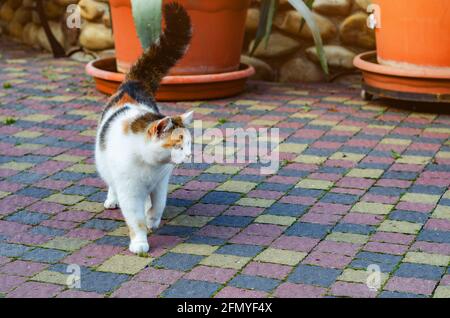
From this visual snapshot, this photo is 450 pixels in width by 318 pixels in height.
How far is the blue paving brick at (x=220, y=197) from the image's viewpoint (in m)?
3.75

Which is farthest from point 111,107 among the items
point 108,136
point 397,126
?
point 397,126

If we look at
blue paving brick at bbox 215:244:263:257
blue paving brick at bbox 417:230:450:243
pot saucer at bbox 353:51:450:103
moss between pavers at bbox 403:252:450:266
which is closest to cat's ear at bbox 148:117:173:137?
blue paving brick at bbox 215:244:263:257

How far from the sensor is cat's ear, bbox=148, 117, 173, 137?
290 centimetres

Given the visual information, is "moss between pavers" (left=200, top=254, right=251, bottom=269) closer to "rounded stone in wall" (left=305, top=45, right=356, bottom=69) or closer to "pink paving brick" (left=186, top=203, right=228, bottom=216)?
"pink paving brick" (left=186, top=203, right=228, bottom=216)

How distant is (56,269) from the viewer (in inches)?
118

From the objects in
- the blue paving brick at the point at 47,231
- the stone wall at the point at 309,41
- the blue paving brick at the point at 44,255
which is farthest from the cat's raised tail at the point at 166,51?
the stone wall at the point at 309,41

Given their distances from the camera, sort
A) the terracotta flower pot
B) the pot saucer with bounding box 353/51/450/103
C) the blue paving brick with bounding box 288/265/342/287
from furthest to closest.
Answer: the terracotta flower pot → the pot saucer with bounding box 353/51/450/103 → the blue paving brick with bounding box 288/265/342/287

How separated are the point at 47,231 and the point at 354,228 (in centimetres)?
131

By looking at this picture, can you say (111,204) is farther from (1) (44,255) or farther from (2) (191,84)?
(2) (191,84)

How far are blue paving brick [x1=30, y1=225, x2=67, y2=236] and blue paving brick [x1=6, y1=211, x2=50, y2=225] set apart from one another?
71 mm

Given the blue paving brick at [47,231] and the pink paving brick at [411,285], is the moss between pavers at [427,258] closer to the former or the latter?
the pink paving brick at [411,285]

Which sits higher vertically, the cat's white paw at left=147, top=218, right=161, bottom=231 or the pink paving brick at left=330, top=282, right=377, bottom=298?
the cat's white paw at left=147, top=218, right=161, bottom=231

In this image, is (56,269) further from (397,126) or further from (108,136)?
(397,126)

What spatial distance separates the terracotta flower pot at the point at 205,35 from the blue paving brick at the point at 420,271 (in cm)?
278
